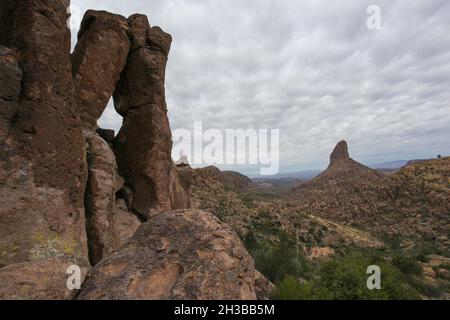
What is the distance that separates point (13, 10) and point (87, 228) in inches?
296

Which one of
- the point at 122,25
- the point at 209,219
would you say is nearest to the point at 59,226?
the point at 209,219

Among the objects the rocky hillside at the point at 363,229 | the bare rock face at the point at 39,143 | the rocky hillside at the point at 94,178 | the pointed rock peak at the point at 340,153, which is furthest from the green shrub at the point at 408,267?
the pointed rock peak at the point at 340,153

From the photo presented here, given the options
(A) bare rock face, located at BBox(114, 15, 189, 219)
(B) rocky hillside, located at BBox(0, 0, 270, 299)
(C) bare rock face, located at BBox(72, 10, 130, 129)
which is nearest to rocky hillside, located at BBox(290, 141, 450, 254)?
(A) bare rock face, located at BBox(114, 15, 189, 219)

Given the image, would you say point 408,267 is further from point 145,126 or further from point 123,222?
point 145,126

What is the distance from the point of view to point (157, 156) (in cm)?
1547

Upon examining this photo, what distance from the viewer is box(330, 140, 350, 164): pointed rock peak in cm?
16362

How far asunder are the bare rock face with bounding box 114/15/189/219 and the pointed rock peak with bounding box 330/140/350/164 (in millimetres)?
159227

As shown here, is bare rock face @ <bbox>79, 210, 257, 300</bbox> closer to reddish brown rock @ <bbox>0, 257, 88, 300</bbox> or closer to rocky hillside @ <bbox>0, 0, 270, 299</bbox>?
rocky hillside @ <bbox>0, 0, 270, 299</bbox>

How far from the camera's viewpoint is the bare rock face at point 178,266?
4930 mm

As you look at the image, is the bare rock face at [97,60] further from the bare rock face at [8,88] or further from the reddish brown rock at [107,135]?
the bare rock face at [8,88]

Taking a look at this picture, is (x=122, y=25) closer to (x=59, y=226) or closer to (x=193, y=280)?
(x=59, y=226)

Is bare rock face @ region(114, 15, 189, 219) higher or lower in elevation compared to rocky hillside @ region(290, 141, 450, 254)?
higher

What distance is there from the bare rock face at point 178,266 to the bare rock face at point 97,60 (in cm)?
982

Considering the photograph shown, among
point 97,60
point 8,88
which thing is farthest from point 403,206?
point 8,88
